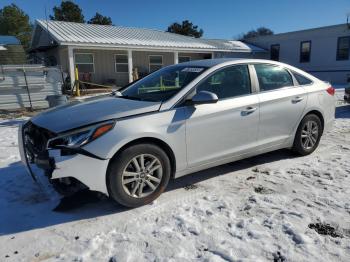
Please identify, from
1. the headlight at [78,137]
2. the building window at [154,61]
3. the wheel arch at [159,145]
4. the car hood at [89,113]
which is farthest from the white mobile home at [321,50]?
the headlight at [78,137]

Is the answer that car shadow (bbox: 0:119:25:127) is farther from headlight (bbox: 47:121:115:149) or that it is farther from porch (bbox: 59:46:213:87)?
porch (bbox: 59:46:213:87)

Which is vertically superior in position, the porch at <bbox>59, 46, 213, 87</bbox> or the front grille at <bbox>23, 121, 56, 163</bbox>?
the porch at <bbox>59, 46, 213, 87</bbox>

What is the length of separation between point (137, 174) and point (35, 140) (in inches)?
50.6

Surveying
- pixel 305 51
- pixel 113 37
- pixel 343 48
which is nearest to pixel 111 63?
pixel 113 37

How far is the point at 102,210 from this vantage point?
3.65 metres

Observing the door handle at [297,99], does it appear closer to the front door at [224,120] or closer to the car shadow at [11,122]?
the front door at [224,120]

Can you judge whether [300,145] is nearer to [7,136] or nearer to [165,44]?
[7,136]

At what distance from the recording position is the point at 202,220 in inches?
130

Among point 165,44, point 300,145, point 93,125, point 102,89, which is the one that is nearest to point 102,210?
point 93,125

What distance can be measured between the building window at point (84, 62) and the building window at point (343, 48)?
1746cm

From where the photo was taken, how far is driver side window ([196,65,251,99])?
162 inches

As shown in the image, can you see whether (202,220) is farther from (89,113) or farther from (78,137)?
(89,113)

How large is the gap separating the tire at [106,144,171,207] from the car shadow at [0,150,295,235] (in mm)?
212

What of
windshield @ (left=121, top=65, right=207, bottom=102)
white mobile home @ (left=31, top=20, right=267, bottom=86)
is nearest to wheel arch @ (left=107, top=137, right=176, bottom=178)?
windshield @ (left=121, top=65, right=207, bottom=102)
